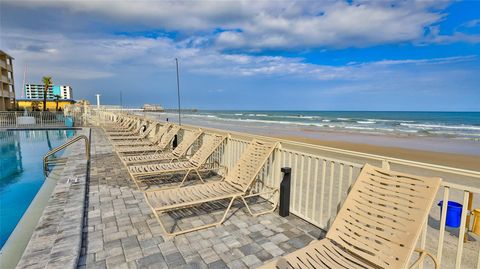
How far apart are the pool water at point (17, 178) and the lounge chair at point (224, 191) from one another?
231 cm

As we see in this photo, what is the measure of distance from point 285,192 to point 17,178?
717 centimetres

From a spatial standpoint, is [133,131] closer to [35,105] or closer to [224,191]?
[224,191]

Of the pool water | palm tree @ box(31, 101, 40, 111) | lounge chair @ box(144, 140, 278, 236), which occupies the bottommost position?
the pool water

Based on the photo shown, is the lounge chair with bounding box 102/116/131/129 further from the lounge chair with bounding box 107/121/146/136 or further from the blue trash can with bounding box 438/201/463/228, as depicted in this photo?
the blue trash can with bounding box 438/201/463/228

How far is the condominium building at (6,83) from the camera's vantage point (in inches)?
1235

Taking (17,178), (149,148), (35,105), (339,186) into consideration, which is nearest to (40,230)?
(339,186)

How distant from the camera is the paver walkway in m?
2.27

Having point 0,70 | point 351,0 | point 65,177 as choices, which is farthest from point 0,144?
point 0,70

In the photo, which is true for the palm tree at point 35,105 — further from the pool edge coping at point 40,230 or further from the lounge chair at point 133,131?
the pool edge coping at point 40,230

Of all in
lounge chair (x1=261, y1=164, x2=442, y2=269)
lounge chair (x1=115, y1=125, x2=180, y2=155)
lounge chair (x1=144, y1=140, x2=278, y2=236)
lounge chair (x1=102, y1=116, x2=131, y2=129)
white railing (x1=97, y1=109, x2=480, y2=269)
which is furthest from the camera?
lounge chair (x1=102, y1=116, x2=131, y2=129)

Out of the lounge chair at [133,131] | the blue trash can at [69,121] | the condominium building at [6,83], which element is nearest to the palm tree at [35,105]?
the condominium building at [6,83]

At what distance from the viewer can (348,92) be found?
41.0 meters

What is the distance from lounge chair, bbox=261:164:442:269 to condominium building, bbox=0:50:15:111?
42.5 meters

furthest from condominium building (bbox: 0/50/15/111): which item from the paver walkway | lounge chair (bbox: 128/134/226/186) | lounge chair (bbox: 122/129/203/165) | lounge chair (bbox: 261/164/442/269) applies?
lounge chair (bbox: 261/164/442/269)
